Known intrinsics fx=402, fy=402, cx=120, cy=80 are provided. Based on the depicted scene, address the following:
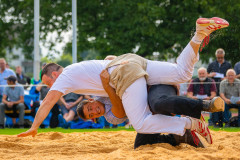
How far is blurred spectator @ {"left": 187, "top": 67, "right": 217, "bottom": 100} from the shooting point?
9.76 m

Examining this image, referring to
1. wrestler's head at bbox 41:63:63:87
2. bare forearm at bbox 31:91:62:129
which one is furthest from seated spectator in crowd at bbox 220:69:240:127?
bare forearm at bbox 31:91:62:129

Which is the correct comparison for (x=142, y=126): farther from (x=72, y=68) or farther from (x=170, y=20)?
(x=170, y=20)

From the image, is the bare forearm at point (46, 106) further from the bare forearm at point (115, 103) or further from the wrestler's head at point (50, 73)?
the bare forearm at point (115, 103)

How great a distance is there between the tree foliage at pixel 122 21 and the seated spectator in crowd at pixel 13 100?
7441mm

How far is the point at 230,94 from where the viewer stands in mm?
9594

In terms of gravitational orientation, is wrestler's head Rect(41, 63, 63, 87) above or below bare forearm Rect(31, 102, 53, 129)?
above

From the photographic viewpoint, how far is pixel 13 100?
1044 cm

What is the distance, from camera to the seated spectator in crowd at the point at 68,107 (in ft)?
32.3

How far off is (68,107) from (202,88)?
334cm

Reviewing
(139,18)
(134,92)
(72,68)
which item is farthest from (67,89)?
(139,18)

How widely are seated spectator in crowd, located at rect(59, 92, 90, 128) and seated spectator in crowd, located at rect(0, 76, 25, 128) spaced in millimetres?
1062

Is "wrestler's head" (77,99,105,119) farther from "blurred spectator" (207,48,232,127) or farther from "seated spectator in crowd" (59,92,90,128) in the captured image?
"blurred spectator" (207,48,232,127)

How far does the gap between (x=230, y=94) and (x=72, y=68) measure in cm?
567

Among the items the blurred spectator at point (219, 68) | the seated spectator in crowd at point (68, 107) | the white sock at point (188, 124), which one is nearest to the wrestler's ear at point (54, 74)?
the white sock at point (188, 124)
